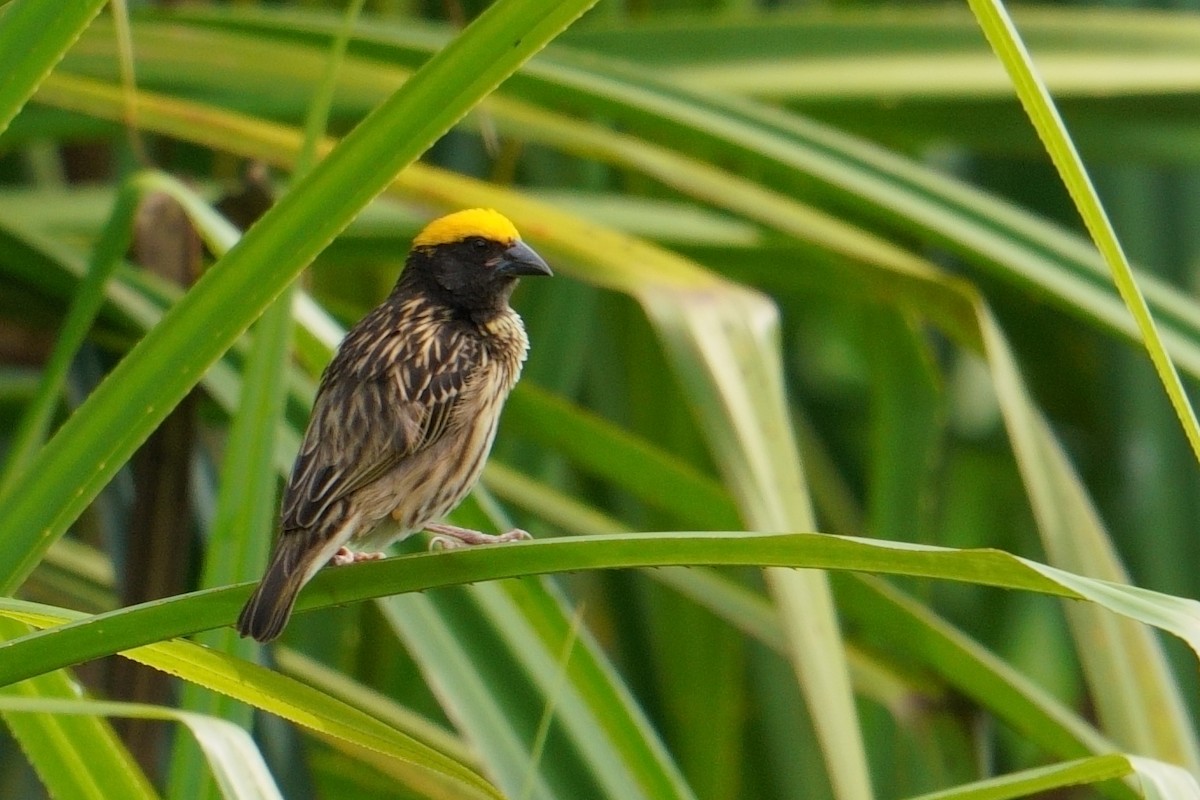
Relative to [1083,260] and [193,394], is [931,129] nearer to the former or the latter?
[1083,260]

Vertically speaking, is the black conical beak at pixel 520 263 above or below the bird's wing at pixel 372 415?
above

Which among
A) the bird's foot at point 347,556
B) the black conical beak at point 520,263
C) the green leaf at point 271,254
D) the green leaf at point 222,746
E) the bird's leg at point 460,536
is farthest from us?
the black conical beak at point 520,263

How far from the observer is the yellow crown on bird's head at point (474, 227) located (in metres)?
2.17

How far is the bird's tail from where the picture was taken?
1421 millimetres

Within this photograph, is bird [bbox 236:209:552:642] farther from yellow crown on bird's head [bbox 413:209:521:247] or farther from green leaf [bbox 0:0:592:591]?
green leaf [bbox 0:0:592:591]

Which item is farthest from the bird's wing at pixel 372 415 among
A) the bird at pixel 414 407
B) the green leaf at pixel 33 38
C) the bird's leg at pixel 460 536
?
the green leaf at pixel 33 38

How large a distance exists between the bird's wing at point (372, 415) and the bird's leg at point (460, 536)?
0.11 meters

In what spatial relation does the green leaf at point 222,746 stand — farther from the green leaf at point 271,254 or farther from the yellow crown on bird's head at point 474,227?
the yellow crown on bird's head at point 474,227

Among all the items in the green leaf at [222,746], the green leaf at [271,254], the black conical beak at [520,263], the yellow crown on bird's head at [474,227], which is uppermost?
the yellow crown on bird's head at [474,227]

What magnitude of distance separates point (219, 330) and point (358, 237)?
117 cm

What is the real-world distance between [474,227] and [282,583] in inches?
31.2

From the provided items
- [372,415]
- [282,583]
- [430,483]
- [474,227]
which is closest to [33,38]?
[282,583]

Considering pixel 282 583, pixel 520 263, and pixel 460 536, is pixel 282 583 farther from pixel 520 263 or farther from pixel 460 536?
pixel 520 263

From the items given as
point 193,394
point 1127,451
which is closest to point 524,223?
point 193,394
